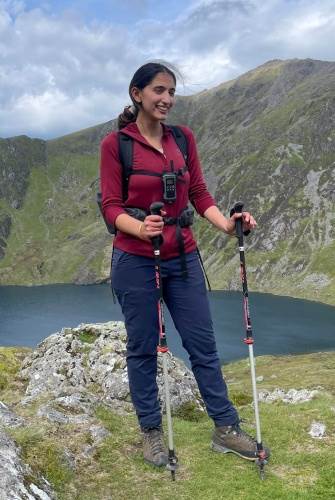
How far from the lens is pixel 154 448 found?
8414 mm

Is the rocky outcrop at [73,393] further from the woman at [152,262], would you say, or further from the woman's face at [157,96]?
the woman's face at [157,96]

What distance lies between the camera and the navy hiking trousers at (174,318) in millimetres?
8242

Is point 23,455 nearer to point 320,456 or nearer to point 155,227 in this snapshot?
point 155,227

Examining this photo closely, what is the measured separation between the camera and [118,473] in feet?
26.1

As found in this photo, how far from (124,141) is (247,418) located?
7.32 meters

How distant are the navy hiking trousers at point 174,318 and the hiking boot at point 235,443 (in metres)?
0.13

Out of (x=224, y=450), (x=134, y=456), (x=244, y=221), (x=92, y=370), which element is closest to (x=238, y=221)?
(x=244, y=221)

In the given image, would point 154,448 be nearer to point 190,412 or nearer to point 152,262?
point 152,262

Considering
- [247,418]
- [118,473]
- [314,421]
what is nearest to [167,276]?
[118,473]

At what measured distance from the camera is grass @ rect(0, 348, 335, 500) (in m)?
7.30

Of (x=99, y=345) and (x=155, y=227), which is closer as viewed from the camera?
(x=155, y=227)

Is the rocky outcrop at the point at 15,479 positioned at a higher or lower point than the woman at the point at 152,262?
lower

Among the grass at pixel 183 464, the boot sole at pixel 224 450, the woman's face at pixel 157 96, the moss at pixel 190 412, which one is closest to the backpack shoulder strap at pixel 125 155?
the woman's face at pixel 157 96

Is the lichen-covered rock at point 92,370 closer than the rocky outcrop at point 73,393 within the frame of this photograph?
No
